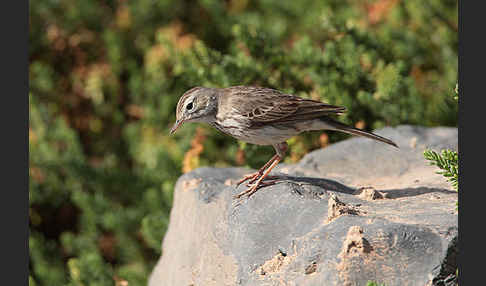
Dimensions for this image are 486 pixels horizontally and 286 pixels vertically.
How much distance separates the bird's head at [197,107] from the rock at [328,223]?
55 centimetres

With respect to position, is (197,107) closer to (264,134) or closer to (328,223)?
(264,134)

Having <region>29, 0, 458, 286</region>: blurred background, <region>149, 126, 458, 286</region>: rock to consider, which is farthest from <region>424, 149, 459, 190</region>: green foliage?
<region>29, 0, 458, 286</region>: blurred background

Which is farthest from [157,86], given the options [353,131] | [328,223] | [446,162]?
[446,162]

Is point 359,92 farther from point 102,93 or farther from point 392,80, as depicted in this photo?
point 102,93

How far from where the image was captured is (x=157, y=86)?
875cm

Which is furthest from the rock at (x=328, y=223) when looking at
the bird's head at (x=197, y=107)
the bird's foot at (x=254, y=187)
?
the bird's head at (x=197, y=107)

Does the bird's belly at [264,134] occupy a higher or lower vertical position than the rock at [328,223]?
higher

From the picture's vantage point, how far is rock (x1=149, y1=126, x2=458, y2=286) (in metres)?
3.76

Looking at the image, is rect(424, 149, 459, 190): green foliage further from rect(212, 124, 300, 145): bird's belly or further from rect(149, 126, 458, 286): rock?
rect(212, 124, 300, 145): bird's belly

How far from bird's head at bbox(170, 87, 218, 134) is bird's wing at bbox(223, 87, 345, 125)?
0.53 ft

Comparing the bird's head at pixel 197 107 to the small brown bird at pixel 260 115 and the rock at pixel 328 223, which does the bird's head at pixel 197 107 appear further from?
the rock at pixel 328 223

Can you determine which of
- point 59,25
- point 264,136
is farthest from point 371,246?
point 59,25

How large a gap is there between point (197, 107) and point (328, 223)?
2.04m

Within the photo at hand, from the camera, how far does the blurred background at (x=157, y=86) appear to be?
709 cm
